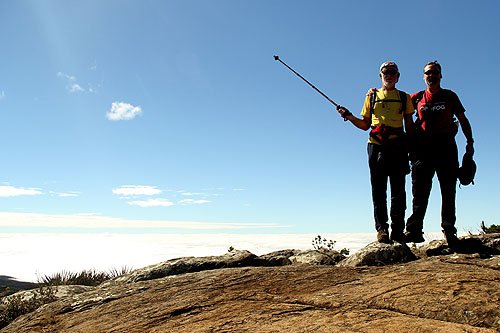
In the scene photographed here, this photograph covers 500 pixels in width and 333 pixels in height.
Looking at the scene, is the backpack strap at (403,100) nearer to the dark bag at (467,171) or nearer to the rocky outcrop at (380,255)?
the dark bag at (467,171)

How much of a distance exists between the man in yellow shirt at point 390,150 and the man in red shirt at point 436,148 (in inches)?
10.7

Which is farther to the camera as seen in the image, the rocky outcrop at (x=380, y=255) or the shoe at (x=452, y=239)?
the shoe at (x=452, y=239)

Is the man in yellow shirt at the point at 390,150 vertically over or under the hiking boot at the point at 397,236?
over

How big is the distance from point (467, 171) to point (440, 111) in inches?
48.8

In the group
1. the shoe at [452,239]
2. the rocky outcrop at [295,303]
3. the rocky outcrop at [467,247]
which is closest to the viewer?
the rocky outcrop at [295,303]

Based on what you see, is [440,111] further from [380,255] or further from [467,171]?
[380,255]

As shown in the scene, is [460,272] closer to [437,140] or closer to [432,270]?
[432,270]

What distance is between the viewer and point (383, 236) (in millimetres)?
7703

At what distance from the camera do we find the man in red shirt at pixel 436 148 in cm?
792

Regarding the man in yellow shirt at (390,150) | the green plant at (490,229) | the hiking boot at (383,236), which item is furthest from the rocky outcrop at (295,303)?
the green plant at (490,229)

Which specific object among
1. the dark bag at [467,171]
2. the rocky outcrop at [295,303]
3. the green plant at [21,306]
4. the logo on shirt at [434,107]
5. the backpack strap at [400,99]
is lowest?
the green plant at [21,306]

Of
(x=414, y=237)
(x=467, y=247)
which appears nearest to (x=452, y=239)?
(x=467, y=247)

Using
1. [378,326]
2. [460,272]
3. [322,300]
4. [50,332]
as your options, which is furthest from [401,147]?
[50,332]

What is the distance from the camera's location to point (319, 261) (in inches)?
332
